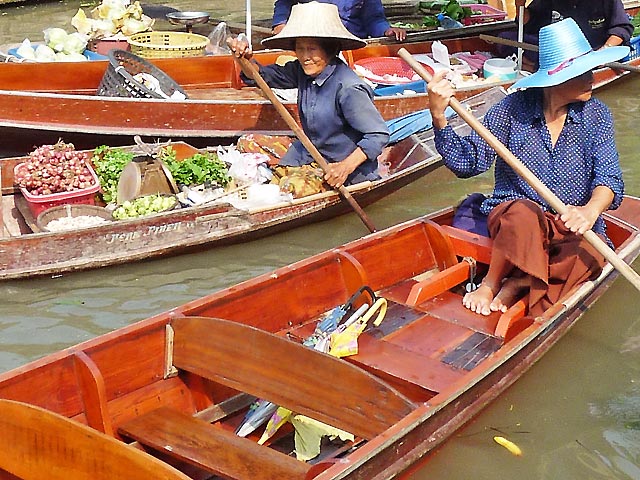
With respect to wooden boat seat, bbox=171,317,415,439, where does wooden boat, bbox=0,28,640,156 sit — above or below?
below

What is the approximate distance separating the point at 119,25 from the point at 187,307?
5.50 meters

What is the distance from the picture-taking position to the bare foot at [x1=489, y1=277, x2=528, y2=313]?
14.3 feet

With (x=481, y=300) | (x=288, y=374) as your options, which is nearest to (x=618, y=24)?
(x=481, y=300)

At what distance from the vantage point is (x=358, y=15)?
824cm

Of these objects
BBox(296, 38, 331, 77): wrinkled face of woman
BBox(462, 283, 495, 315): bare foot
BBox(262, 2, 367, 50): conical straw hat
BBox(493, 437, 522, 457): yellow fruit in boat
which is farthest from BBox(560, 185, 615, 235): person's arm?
BBox(296, 38, 331, 77): wrinkled face of woman

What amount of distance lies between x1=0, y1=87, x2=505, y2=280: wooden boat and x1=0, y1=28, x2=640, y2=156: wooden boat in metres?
0.65

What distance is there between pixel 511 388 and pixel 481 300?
0.51 meters

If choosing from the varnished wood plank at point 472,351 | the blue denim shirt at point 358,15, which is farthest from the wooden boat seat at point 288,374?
the blue denim shirt at point 358,15

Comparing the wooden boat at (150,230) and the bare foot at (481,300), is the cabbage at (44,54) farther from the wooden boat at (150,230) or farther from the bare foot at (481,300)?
the bare foot at (481,300)

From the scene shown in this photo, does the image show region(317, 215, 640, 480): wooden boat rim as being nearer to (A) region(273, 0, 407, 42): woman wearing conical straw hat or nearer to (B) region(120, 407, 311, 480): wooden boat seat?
(B) region(120, 407, 311, 480): wooden boat seat

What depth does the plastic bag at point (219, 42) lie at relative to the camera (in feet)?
27.3

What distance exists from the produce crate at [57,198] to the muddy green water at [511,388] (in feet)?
1.63

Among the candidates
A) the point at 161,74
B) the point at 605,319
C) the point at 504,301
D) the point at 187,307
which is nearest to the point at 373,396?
the point at 187,307

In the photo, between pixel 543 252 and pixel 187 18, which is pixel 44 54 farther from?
pixel 543 252
